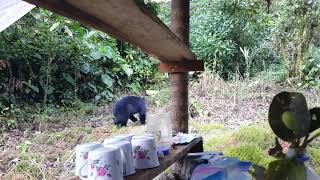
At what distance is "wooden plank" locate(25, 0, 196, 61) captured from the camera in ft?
2.80

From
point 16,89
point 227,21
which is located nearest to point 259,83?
point 227,21

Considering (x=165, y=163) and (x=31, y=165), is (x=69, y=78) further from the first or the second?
(x=165, y=163)

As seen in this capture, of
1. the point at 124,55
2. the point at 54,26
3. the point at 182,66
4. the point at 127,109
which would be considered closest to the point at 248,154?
the point at 182,66

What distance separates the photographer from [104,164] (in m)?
0.84

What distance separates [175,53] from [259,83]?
12.7 feet

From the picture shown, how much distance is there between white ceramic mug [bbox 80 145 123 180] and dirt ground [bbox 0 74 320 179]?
1324mm

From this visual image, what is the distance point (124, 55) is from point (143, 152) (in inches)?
205

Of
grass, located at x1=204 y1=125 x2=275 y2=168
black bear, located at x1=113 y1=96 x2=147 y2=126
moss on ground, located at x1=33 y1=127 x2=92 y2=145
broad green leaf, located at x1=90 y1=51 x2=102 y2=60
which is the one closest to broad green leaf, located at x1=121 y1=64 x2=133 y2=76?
broad green leaf, located at x1=90 y1=51 x2=102 y2=60

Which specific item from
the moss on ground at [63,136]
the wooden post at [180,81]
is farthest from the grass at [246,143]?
the moss on ground at [63,136]

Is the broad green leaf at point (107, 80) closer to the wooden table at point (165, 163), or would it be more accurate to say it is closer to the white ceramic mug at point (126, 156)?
the wooden table at point (165, 163)

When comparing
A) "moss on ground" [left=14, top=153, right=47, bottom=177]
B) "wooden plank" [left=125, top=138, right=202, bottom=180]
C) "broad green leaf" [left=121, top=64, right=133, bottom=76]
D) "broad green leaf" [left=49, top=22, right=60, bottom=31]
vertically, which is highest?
"broad green leaf" [left=49, top=22, right=60, bottom=31]

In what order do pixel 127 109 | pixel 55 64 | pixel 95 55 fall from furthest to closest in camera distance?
pixel 95 55 → pixel 55 64 → pixel 127 109

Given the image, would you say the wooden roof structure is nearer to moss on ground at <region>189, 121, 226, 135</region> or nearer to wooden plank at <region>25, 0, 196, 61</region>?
wooden plank at <region>25, 0, 196, 61</region>

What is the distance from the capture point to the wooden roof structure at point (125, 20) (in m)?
0.86
